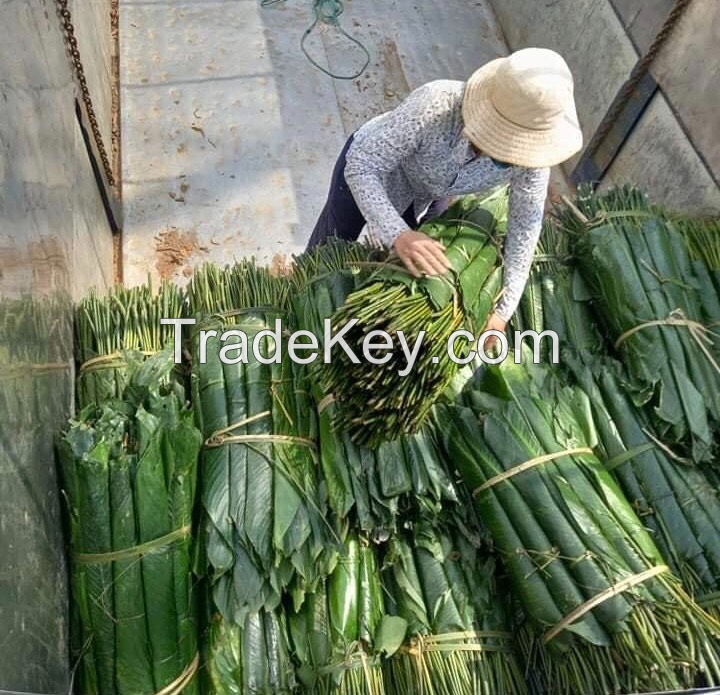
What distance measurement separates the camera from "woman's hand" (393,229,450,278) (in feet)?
6.16

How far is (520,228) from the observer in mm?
2049

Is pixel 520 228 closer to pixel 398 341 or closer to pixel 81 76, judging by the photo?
pixel 398 341

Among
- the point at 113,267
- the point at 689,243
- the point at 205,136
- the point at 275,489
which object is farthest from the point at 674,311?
the point at 205,136

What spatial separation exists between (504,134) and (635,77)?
7.39ft

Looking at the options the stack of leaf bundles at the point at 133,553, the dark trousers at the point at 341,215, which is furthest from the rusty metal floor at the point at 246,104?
the stack of leaf bundles at the point at 133,553

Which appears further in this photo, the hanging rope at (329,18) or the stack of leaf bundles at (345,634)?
the hanging rope at (329,18)

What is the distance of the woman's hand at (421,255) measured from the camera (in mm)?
1879

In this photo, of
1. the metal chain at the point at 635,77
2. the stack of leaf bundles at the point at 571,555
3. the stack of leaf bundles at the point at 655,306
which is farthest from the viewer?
the metal chain at the point at 635,77

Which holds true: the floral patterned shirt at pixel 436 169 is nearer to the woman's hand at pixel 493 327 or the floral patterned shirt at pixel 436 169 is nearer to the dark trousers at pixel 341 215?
the woman's hand at pixel 493 327

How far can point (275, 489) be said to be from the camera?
6.40 ft

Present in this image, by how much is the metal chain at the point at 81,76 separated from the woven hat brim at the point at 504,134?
1765 millimetres

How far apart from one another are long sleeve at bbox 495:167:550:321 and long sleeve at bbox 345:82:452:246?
31 cm

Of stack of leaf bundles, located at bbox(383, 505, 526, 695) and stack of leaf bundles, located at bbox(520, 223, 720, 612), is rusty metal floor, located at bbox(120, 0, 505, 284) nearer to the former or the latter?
stack of leaf bundles, located at bbox(520, 223, 720, 612)

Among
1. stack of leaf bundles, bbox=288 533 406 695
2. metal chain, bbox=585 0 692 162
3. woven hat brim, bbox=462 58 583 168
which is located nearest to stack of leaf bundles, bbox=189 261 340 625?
stack of leaf bundles, bbox=288 533 406 695
